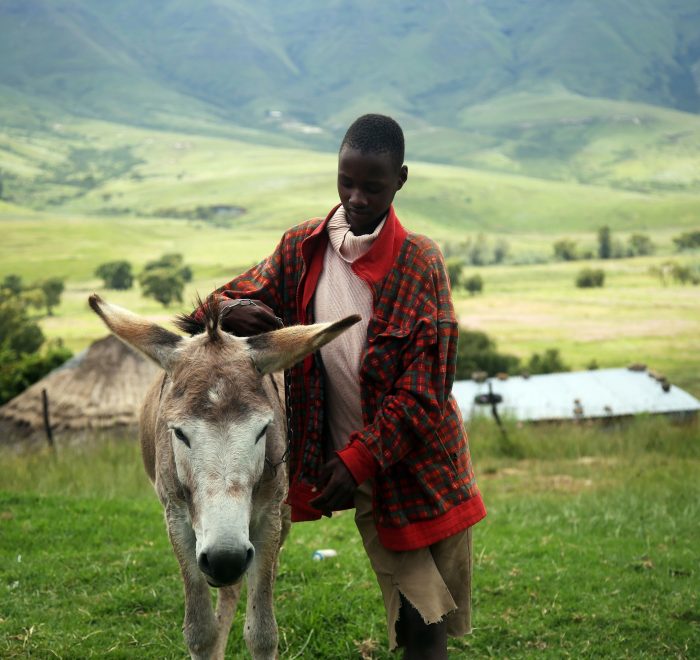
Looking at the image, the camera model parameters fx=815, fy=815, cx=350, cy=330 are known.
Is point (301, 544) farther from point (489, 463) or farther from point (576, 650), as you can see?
point (489, 463)

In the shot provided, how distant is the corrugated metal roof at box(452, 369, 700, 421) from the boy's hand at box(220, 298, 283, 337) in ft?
34.6

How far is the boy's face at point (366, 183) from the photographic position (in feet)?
10.3

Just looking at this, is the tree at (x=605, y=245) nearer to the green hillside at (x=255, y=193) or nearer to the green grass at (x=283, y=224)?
the green grass at (x=283, y=224)

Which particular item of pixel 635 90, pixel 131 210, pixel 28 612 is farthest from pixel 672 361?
pixel 635 90

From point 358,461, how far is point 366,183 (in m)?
1.07

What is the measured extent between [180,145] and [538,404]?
49.4 meters

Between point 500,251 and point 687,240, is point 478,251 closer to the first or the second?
point 500,251

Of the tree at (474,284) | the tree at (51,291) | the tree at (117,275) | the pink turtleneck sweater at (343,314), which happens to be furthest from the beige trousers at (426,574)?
the tree at (474,284)

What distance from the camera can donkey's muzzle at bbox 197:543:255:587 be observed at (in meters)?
2.55

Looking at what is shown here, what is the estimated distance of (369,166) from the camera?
123 inches

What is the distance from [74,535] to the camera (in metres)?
6.84

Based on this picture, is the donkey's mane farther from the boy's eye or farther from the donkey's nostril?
the donkey's nostril

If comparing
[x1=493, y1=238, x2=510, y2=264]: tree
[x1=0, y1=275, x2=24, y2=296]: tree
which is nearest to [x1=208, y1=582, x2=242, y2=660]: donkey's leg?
[x1=0, y1=275, x2=24, y2=296]: tree

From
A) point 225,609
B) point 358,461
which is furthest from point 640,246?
point 358,461
